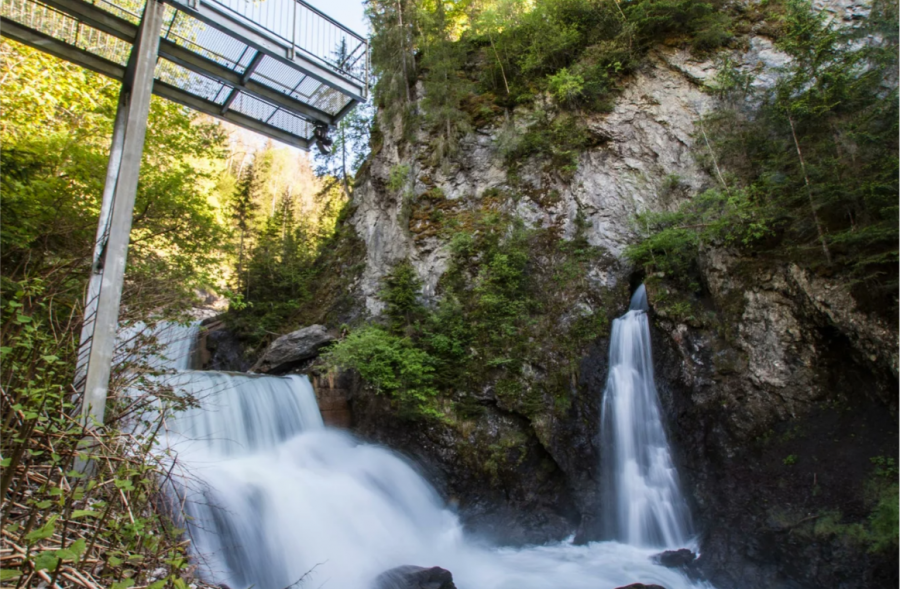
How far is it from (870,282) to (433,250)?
8.96 m

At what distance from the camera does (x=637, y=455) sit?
28.5 ft

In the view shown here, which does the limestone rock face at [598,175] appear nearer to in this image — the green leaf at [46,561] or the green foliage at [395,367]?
the green foliage at [395,367]

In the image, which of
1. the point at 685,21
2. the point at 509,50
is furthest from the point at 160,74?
the point at 685,21

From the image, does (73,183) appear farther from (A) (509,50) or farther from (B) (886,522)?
(A) (509,50)

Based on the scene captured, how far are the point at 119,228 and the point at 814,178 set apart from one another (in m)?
9.61

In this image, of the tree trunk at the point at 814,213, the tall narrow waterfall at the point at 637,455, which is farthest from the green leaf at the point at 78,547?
the tree trunk at the point at 814,213

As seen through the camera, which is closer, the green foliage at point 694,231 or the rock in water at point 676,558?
the rock in water at point 676,558

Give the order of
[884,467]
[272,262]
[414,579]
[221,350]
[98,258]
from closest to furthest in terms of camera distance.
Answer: [98,258]
[414,579]
[884,467]
[221,350]
[272,262]

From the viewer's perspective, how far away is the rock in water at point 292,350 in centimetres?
1165

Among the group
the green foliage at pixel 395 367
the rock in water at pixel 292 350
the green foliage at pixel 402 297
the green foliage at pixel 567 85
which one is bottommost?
the green foliage at pixel 395 367

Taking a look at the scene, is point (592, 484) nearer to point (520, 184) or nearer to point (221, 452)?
point (221, 452)

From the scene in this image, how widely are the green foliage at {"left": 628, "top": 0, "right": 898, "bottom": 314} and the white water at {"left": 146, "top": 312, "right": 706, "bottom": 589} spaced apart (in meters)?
5.63

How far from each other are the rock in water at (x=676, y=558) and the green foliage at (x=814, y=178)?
468cm

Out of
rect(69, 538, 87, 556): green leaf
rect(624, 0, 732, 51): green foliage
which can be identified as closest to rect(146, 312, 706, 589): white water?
rect(69, 538, 87, 556): green leaf
